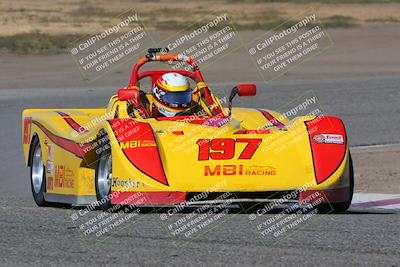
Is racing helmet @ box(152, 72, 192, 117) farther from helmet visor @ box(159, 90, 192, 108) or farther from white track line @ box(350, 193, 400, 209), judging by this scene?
white track line @ box(350, 193, 400, 209)

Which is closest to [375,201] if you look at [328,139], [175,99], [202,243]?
[175,99]

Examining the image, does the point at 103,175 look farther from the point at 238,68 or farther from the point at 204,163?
the point at 238,68

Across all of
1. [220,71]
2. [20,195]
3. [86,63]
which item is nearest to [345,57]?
[220,71]

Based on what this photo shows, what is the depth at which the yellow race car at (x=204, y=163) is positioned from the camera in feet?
33.7

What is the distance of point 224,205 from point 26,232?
2830 millimetres

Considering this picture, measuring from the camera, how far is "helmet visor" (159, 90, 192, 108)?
Result: 40.3 ft

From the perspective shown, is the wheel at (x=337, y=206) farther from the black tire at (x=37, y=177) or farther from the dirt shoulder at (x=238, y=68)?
the dirt shoulder at (x=238, y=68)

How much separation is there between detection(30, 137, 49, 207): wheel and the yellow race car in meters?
0.73

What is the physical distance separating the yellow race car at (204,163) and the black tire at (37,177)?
0.72 metres

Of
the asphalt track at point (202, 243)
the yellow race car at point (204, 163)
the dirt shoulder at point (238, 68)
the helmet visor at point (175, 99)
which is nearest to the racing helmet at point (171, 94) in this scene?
the helmet visor at point (175, 99)

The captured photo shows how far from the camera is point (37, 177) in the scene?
12.9m

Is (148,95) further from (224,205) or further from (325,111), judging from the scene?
(325,111)

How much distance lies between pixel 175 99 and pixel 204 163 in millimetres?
1982

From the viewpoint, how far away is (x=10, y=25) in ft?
143
